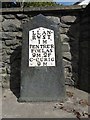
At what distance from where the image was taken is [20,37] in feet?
18.4

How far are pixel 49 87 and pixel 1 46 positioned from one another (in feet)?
5.31

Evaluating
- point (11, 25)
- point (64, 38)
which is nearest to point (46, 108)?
point (64, 38)

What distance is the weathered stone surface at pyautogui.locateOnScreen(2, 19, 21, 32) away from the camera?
18.4 ft

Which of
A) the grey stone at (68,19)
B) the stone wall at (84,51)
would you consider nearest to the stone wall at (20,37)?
the grey stone at (68,19)

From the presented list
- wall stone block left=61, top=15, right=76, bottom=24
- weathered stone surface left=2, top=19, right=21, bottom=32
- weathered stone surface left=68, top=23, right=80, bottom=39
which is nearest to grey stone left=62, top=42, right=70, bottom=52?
weathered stone surface left=68, top=23, right=80, bottom=39

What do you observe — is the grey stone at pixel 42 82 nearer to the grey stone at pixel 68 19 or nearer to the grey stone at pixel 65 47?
the grey stone at pixel 65 47

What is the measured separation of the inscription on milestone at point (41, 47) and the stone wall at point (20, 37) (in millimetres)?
814

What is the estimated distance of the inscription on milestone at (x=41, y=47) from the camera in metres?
4.77

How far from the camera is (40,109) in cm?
421

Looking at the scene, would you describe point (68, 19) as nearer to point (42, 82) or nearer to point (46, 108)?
→ point (42, 82)

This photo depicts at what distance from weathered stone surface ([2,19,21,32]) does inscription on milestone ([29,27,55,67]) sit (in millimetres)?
815

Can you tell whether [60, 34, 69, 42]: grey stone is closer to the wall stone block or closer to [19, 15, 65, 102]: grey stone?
the wall stone block

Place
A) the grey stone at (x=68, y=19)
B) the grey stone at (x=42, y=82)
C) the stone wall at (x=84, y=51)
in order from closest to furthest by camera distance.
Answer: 1. the grey stone at (x=42, y=82)
2. the stone wall at (x=84, y=51)
3. the grey stone at (x=68, y=19)

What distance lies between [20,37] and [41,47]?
3.13 ft
